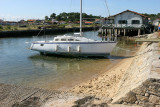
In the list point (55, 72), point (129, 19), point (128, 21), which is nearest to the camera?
point (55, 72)

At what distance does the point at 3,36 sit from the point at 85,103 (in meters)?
40.6

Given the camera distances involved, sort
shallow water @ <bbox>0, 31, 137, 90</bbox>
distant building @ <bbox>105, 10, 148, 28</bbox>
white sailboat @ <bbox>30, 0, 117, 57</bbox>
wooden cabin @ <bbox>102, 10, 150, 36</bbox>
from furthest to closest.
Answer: distant building @ <bbox>105, 10, 148, 28</bbox>
wooden cabin @ <bbox>102, 10, 150, 36</bbox>
white sailboat @ <bbox>30, 0, 117, 57</bbox>
shallow water @ <bbox>0, 31, 137, 90</bbox>

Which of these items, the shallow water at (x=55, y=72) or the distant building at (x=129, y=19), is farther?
the distant building at (x=129, y=19)

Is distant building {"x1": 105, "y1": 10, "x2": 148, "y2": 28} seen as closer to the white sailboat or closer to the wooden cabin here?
the wooden cabin

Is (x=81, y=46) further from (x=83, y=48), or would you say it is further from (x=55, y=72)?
(x=55, y=72)

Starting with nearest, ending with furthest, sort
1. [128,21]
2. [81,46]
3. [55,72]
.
Answer: 1. [55,72]
2. [81,46]
3. [128,21]

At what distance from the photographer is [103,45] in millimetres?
17578

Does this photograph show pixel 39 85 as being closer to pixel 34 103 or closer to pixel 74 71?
pixel 74 71

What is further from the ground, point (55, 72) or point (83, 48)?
point (83, 48)

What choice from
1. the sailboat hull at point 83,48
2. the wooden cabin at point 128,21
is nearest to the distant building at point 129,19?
the wooden cabin at point 128,21

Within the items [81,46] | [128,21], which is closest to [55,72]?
[81,46]

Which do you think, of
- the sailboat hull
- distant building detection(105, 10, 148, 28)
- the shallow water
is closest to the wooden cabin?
distant building detection(105, 10, 148, 28)

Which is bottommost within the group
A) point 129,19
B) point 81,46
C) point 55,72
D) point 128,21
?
point 55,72

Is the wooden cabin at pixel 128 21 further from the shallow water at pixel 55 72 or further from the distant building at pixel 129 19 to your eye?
the shallow water at pixel 55 72
